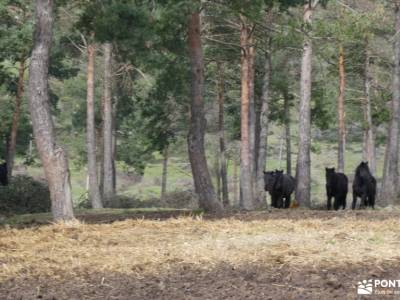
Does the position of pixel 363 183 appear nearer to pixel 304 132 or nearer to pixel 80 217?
pixel 304 132

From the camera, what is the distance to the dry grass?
985cm

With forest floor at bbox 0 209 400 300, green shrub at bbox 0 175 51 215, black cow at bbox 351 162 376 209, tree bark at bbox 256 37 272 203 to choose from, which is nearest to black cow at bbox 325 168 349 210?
black cow at bbox 351 162 376 209

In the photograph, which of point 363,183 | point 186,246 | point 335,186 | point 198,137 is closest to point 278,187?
point 335,186

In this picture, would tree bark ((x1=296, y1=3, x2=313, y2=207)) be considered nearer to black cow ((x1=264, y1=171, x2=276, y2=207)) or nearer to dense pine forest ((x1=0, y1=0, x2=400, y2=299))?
dense pine forest ((x1=0, y1=0, x2=400, y2=299))

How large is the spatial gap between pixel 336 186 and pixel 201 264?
19.5 metres

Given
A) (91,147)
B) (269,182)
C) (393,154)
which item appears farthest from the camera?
(91,147)

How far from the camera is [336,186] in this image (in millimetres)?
28516

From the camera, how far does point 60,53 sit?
1464 inches

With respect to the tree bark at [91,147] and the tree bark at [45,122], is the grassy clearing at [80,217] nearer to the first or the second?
the tree bark at [45,122]

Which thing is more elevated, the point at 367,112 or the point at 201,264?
the point at 367,112

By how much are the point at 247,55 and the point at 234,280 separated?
76.5ft

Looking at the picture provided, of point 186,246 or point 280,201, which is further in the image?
point 280,201

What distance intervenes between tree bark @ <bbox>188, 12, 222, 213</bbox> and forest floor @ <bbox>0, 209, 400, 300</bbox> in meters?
7.62

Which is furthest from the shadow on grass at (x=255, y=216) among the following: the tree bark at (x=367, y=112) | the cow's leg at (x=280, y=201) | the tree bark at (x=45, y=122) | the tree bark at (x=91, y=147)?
the tree bark at (x=367, y=112)
